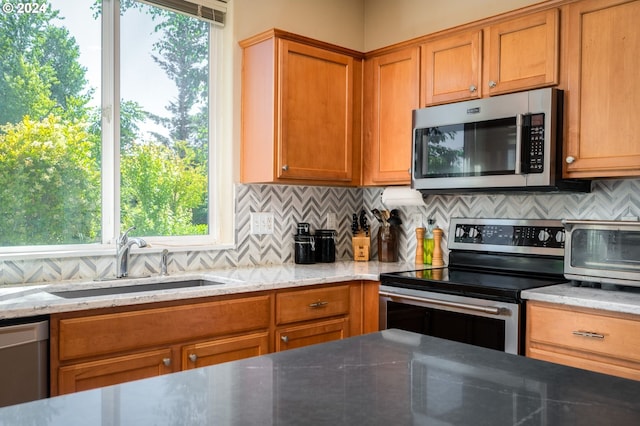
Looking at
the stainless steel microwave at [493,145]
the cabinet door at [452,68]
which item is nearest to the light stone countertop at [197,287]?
the stainless steel microwave at [493,145]

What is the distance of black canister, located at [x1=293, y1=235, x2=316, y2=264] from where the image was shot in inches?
133

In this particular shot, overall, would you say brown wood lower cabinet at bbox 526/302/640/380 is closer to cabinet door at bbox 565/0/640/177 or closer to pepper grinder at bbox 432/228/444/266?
cabinet door at bbox 565/0/640/177

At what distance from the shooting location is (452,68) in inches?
118

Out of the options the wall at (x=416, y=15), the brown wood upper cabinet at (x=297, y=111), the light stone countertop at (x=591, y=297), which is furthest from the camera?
the wall at (x=416, y=15)

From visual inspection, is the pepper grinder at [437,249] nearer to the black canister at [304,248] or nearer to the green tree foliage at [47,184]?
the black canister at [304,248]

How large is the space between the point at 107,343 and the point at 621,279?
2083mm

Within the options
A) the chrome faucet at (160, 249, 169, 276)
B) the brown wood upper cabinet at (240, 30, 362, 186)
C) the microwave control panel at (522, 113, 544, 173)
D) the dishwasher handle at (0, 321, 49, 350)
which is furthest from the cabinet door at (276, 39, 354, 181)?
the dishwasher handle at (0, 321, 49, 350)

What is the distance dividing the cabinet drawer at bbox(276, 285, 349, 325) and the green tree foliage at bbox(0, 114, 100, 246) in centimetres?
100

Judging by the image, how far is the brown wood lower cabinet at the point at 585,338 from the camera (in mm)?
2053

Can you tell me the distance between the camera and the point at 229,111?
3.20 metres

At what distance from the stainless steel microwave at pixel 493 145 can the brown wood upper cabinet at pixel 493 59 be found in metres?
0.08

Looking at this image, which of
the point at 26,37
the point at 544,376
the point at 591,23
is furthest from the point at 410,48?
the point at 544,376

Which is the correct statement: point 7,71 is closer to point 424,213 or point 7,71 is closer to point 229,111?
point 229,111

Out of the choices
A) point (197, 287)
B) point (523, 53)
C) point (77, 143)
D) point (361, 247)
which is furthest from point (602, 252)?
point (77, 143)
